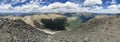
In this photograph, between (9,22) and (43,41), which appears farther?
(9,22)

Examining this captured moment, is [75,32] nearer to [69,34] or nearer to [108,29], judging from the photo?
[69,34]

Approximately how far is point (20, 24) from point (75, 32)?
7.49ft

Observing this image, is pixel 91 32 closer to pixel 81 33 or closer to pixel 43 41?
pixel 81 33

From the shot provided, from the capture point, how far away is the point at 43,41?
14.0 meters

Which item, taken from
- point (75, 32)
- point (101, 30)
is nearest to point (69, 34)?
point (75, 32)

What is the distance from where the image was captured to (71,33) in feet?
47.4

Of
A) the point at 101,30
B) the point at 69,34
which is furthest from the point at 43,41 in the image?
the point at 101,30

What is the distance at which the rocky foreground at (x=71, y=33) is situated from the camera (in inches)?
542

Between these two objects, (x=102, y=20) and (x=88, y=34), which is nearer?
(x=88, y=34)

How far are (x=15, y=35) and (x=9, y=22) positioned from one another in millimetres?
834

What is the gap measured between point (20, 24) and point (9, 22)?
1.56ft

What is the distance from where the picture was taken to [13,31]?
47.3 ft

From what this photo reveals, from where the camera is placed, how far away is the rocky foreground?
1377 centimetres

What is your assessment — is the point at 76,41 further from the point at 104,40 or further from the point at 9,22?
the point at 9,22
